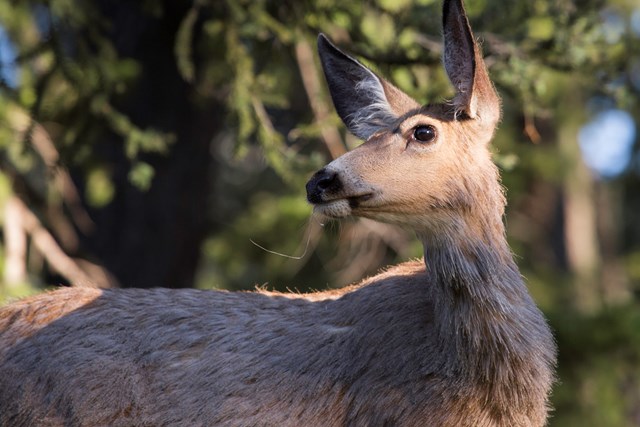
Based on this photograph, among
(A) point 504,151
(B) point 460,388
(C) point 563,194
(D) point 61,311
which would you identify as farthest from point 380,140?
(C) point 563,194

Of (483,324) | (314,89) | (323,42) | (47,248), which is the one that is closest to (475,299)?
(483,324)

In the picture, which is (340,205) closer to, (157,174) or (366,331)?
(366,331)

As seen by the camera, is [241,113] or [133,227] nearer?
[241,113]

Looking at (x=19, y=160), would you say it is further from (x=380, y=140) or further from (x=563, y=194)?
(x=563, y=194)

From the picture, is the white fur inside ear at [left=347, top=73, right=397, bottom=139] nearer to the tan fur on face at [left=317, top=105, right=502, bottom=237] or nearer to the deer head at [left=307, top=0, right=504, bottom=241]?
the deer head at [left=307, top=0, right=504, bottom=241]

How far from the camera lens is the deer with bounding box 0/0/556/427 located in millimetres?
5348

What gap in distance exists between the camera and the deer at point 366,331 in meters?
5.35

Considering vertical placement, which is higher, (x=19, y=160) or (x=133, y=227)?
(x=19, y=160)

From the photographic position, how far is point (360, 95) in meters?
6.18

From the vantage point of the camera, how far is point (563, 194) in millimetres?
21078

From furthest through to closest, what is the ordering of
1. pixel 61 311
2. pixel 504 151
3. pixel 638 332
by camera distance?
pixel 504 151 < pixel 638 332 < pixel 61 311

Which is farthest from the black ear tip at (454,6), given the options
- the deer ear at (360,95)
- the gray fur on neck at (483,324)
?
the gray fur on neck at (483,324)

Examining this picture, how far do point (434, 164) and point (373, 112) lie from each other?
77cm

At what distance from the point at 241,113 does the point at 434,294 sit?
3.48 m
